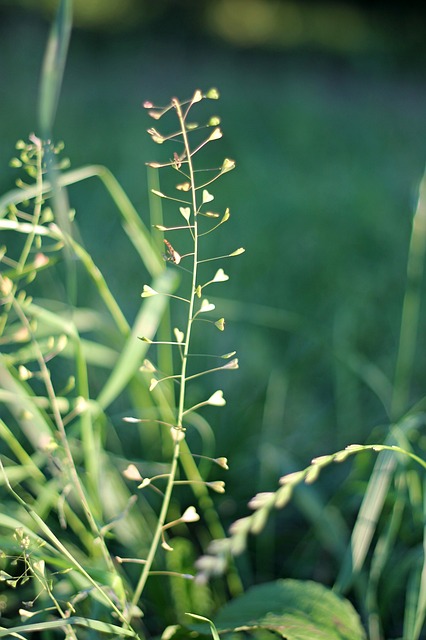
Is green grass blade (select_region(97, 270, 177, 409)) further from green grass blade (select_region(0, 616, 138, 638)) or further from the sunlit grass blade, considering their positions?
green grass blade (select_region(0, 616, 138, 638))

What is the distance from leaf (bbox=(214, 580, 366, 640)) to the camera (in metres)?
0.59

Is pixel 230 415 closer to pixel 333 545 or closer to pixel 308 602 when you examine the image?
pixel 333 545

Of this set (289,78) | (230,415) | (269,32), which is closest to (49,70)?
(230,415)

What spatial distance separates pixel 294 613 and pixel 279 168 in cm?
227

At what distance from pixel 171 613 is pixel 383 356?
822 mm

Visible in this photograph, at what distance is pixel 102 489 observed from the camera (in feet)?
2.68

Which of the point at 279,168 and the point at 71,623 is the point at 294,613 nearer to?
the point at 71,623

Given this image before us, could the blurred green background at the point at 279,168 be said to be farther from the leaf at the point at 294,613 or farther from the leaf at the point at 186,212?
the leaf at the point at 186,212

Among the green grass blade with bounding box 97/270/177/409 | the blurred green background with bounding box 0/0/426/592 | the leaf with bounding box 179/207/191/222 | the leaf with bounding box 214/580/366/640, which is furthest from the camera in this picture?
the blurred green background with bounding box 0/0/426/592

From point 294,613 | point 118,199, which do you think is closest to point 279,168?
point 118,199

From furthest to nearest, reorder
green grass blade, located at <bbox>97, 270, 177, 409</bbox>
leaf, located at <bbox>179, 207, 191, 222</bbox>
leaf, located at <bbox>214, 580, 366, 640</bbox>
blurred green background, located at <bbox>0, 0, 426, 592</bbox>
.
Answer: blurred green background, located at <bbox>0, 0, 426, 592</bbox>
green grass blade, located at <bbox>97, 270, 177, 409</bbox>
leaf, located at <bbox>214, 580, 366, 640</bbox>
leaf, located at <bbox>179, 207, 191, 222</bbox>

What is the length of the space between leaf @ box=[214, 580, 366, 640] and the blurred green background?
0.85 ft

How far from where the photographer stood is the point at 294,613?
62 cm

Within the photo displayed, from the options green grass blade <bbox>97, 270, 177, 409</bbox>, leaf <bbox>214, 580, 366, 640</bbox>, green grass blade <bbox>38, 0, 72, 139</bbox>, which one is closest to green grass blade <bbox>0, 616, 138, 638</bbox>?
leaf <bbox>214, 580, 366, 640</bbox>
